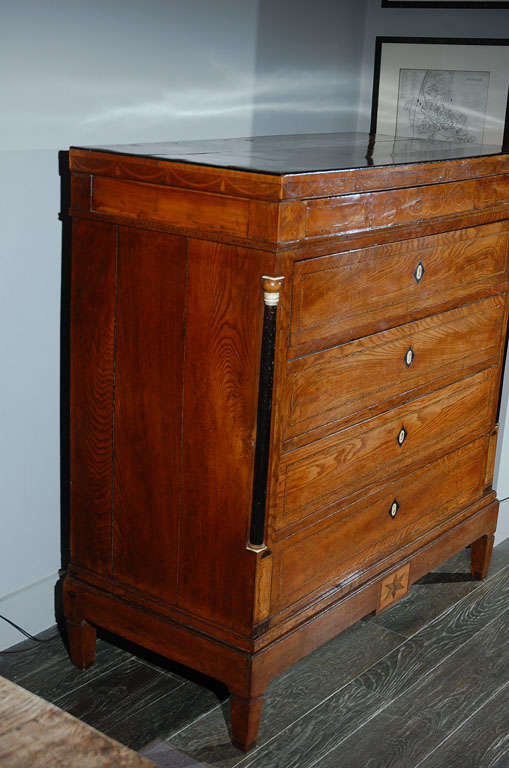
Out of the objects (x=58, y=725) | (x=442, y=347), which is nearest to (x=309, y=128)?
(x=442, y=347)

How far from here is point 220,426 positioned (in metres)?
Result: 2.29

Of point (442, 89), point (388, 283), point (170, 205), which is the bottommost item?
point (388, 283)

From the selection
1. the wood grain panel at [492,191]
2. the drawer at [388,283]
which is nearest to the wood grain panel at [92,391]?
the drawer at [388,283]

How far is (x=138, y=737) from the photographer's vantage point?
2.41 m

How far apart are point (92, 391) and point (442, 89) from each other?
5.71 ft

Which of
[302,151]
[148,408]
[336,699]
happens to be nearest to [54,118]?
[302,151]

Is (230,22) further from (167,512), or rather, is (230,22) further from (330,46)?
(167,512)

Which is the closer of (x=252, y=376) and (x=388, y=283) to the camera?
(x=252, y=376)

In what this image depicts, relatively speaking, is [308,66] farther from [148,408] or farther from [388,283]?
[148,408]

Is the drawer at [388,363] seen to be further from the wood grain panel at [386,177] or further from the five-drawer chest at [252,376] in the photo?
the wood grain panel at [386,177]

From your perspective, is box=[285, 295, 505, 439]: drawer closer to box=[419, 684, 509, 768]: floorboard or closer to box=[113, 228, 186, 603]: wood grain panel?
box=[113, 228, 186, 603]: wood grain panel

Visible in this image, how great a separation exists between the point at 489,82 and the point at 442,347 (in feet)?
3.49

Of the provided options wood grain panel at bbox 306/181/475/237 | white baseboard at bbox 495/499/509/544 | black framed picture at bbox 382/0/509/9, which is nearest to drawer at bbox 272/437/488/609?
white baseboard at bbox 495/499/509/544

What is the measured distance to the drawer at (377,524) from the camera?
2461 millimetres
